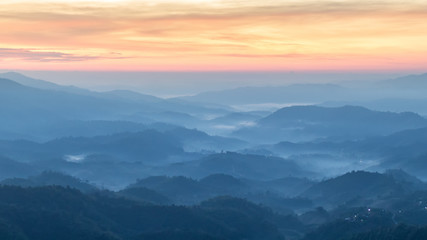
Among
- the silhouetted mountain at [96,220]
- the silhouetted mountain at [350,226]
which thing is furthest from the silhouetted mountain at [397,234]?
the silhouetted mountain at [96,220]

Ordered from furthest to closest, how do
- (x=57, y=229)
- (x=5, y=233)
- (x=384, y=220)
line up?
1. (x=384, y=220)
2. (x=57, y=229)
3. (x=5, y=233)

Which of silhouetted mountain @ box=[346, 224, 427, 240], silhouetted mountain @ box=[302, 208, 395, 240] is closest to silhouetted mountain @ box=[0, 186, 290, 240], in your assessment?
silhouetted mountain @ box=[302, 208, 395, 240]

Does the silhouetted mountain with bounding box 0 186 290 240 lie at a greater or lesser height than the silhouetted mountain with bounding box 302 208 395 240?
greater

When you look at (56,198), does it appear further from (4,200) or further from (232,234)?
(232,234)

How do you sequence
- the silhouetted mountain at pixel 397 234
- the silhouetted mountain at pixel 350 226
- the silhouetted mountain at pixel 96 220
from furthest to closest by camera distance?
the silhouetted mountain at pixel 350 226, the silhouetted mountain at pixel 96 220, the silhouetted mountain at pixel 397 234

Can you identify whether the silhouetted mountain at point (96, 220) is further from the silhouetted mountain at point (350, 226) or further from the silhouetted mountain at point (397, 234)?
the silhouetted mountain at point (397, 234)

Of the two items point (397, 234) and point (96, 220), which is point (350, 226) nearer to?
point (397, 234)

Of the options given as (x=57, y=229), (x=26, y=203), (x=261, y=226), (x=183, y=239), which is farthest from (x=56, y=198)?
(x=261, y=226)

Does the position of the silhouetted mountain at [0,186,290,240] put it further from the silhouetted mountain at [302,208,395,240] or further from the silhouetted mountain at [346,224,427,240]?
the silhouetted mountain at [346,224,427,240]

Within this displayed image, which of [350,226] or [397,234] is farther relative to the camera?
[350,226]

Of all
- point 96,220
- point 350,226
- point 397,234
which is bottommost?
point 350,226

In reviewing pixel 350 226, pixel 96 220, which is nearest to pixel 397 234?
pixel 350 226
